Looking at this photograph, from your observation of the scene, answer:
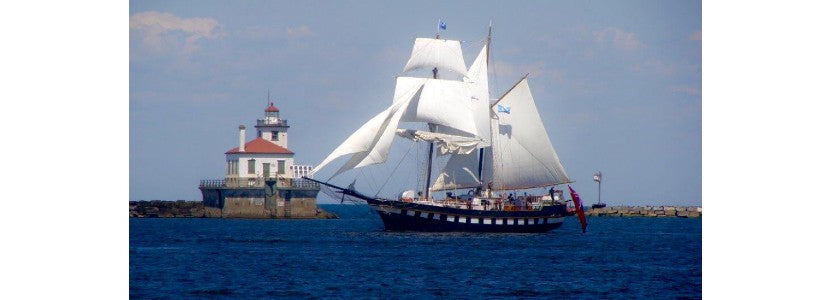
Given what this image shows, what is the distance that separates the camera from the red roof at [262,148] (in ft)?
356

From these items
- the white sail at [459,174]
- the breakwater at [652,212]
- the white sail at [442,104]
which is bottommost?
the breakwater at [652,212]

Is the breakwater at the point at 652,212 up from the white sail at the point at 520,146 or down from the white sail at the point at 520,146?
down

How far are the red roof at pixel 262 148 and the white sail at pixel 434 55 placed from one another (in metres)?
34.7

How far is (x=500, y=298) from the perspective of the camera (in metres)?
40.9

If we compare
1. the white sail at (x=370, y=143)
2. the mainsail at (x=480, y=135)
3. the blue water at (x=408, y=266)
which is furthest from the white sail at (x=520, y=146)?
the white sail at (x=370, y=143)

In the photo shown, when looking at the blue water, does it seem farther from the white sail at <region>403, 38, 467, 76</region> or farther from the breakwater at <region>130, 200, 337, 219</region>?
the breakwater at <region>130, 200, 337, 219</region>

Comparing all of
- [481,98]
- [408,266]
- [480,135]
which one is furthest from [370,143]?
[408,266]

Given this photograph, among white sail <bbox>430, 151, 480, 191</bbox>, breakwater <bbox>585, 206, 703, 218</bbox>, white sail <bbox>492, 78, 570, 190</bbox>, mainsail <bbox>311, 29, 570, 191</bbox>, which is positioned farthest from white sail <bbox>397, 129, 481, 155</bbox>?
breakwater <bbox>585, 206, 703, 218</bbox>

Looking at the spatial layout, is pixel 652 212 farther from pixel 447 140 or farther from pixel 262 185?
pixel 447 140

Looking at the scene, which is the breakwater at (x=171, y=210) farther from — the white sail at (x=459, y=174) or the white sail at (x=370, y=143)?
the white sail at (x=370, y=143)

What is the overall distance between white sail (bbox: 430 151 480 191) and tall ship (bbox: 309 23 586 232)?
0.06 m

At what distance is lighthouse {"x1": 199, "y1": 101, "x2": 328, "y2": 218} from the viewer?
10781cm

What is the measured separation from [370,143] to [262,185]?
121 feet
